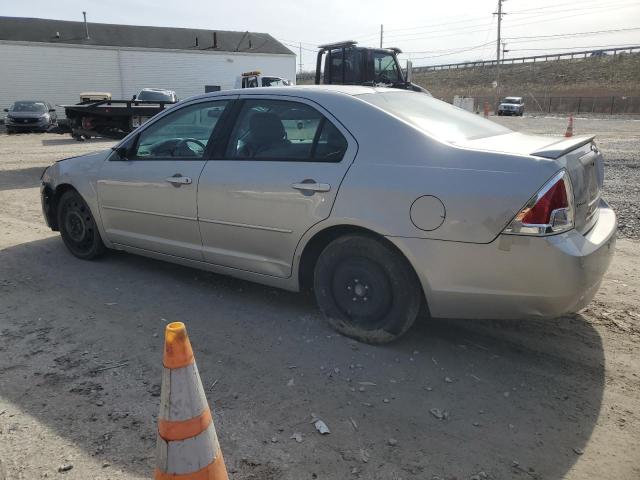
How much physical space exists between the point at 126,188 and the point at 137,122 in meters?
7.99

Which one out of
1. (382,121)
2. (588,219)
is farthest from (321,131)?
(588,219)

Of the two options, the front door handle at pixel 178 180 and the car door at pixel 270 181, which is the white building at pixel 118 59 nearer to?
the front door handle at pixel 178 180

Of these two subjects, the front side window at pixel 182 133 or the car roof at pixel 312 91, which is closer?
the car roof at pixel 312 91

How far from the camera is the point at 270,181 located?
367cm

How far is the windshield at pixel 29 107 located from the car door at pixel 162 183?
2272 centimetres

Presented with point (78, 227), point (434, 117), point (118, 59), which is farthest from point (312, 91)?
point (118, 59)

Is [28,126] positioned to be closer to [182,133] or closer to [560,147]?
[182,133]

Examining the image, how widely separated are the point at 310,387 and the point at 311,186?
1.28m

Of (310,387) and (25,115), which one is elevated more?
(25,115)

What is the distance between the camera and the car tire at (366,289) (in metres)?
3.27

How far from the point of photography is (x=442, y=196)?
3.00m

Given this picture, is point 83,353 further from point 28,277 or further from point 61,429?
point 28,277

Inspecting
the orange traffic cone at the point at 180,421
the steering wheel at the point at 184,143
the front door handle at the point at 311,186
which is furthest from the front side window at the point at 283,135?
the orange traffic cone at the point at 180,421

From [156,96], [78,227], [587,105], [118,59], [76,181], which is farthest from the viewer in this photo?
[587,105]
